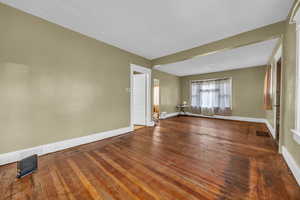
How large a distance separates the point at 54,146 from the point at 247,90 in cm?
730

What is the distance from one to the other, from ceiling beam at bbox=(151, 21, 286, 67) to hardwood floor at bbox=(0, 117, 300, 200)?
2.25m

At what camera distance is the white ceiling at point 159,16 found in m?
1.70

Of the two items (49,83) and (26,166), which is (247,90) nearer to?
(49,83)

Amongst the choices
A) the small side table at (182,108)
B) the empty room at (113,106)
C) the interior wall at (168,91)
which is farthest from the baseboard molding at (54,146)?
the small side table at (182,108)

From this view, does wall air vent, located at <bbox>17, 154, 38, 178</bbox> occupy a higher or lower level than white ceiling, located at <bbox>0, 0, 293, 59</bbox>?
lower

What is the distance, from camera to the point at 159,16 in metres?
1.96

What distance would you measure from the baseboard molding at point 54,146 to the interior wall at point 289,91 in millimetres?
3391

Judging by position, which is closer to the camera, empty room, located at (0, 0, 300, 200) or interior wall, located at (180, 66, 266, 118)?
empty room, located at (0, 0, 300, 200)

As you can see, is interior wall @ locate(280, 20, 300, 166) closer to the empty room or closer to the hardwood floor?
the empty room

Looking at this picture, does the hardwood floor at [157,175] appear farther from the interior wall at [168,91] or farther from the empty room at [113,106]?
the interior wall at [168,91]

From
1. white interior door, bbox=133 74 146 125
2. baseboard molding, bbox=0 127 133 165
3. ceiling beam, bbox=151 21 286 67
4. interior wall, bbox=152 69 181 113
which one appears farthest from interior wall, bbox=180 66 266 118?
baseboard molding, bbox=0 127 133 165

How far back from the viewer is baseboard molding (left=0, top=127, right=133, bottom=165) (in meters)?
1.75

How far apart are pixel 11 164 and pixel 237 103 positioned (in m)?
7.54

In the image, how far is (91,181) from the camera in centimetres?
138
